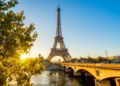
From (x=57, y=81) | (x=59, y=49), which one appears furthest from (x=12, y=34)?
(x=59, y=49)

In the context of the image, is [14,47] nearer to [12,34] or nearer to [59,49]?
[12,34]

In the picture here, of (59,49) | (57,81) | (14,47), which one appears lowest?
(57,81)

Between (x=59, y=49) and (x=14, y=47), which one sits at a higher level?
(x=59, y=49)

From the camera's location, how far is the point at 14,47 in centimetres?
702

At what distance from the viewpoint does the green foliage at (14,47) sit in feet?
22.3

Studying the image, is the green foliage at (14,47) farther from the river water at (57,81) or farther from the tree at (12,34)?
the river water at (57,81)

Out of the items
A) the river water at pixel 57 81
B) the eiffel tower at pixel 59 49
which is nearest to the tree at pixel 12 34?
the river water at pixel 57 81

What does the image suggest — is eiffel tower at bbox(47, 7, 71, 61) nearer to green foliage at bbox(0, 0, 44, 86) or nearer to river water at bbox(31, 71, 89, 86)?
river water at bbox(31, 71, 89, 86)

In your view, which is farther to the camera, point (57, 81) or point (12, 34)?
point (57, 81)

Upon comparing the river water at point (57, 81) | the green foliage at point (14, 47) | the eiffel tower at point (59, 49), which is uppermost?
the eiffel tower at point (59, 49)

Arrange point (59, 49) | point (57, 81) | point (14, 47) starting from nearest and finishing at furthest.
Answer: point (14, 47), point (57, 81), point (59, 49)

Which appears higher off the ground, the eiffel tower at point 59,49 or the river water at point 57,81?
the eiffel tower at point 59,49

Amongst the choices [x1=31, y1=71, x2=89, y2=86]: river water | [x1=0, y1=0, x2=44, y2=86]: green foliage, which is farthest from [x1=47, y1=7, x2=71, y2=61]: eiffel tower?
[x1=0, y1=0, x2=44, y2=86]: green foliage

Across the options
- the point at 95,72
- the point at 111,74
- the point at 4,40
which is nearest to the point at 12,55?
the point at 4,40
